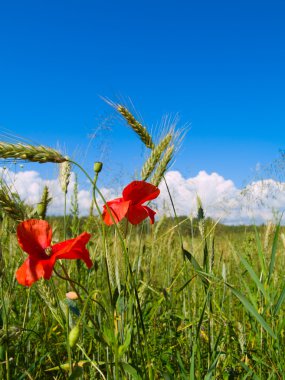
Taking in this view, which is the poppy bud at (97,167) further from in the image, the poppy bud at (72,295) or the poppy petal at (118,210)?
the poppy bud at (72,295)

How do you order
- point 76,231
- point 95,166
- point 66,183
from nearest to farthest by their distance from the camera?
point 95,166 → point 66,183 → point 76,231

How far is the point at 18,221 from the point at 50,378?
914 millimetres

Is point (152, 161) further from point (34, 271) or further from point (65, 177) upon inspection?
point (34, 271)

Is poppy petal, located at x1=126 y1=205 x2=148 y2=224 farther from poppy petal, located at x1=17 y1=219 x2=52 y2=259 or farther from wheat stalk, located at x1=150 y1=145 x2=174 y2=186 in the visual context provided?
poppy petal, located at x1=17 y1=219 x2=52 y2=259

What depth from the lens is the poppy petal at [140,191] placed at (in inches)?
50.8

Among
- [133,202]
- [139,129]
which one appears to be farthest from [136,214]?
[139,129]

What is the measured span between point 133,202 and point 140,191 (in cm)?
6

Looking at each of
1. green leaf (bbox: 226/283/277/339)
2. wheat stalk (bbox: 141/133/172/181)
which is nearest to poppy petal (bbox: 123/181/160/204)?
wheat stalk (bbox: 141/133/172/181)

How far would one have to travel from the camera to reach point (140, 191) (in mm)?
1314

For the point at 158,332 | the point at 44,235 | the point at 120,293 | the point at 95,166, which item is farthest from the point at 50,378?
the point at 95,166

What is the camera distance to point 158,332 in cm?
211

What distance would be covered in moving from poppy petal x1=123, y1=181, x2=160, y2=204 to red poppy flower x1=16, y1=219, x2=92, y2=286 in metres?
0.24

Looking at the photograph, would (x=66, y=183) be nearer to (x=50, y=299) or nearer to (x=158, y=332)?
(x=50, y=299)

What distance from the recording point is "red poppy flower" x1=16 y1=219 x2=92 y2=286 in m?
1.09
